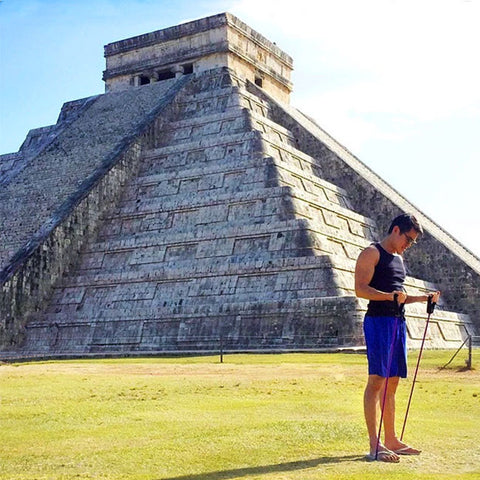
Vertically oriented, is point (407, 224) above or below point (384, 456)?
above

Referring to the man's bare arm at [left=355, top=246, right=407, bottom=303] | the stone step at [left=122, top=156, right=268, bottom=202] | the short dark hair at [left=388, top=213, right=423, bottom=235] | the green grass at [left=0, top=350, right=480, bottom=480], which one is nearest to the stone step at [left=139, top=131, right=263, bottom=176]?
the stone step at [left=122, top=156, right=268, bottom=202]

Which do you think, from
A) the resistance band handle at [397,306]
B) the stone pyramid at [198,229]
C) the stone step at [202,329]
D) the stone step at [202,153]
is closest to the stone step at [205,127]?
the stone pyramid at [198,229]

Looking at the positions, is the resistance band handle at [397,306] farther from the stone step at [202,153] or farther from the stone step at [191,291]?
the stone step at [202,153]

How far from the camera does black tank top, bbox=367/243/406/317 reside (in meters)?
5.79

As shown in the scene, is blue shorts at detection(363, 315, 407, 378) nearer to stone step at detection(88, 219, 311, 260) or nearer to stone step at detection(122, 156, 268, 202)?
stone step at detection(88, 219, 311, 260)

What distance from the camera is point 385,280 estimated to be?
5879 millimetres

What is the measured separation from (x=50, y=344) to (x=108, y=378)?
928 centimetres

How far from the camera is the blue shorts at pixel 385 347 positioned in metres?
5.70

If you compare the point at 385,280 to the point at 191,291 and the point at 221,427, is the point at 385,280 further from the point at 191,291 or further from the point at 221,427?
the point at 191,291

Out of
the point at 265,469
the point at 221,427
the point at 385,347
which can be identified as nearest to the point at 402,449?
the point at 385,347

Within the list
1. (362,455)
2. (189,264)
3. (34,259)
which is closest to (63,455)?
(362,455)

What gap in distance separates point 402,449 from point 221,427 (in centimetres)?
160

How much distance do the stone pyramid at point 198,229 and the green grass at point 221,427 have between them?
21.0 feet

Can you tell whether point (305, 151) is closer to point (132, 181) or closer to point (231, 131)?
point (231, 131)
